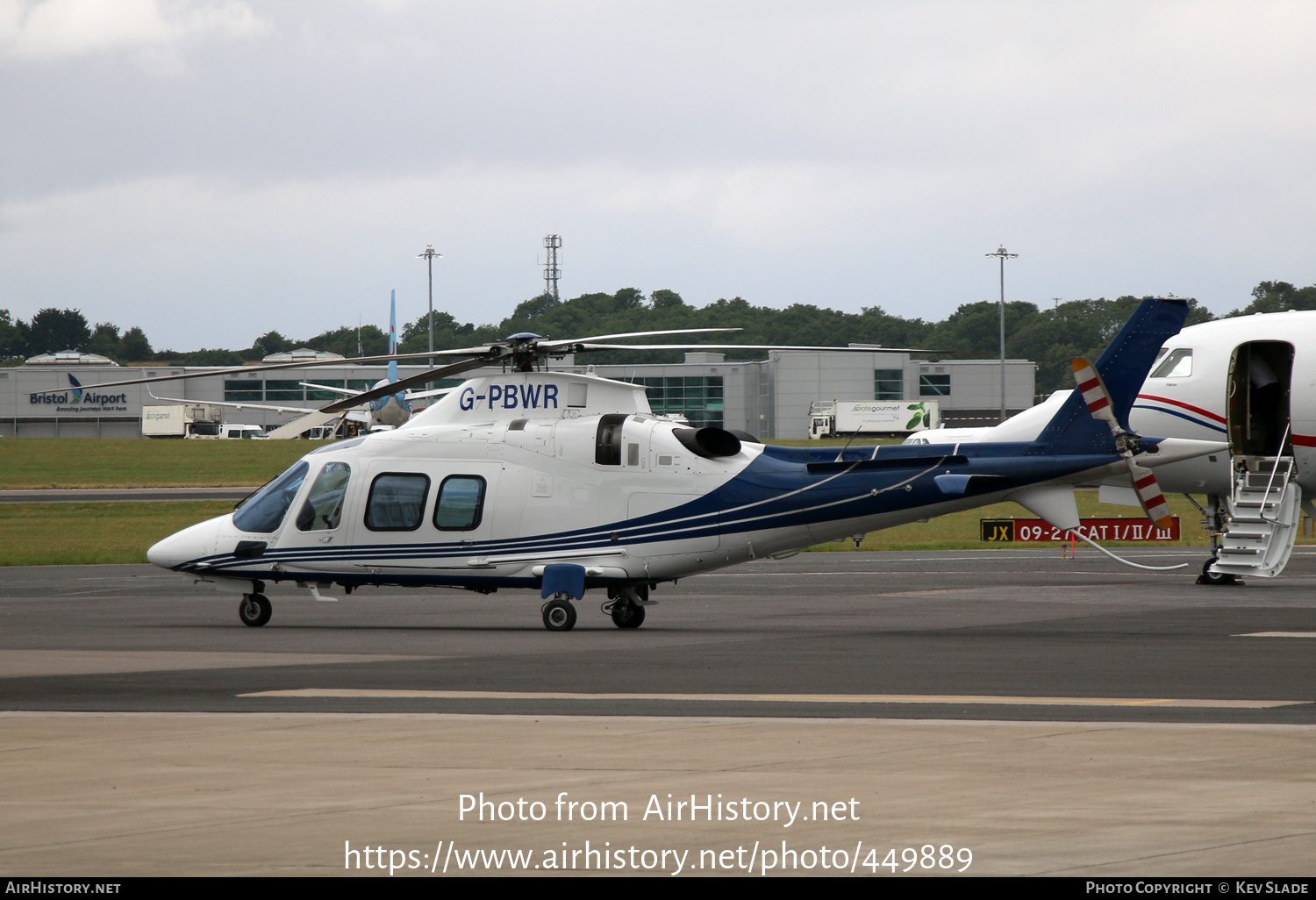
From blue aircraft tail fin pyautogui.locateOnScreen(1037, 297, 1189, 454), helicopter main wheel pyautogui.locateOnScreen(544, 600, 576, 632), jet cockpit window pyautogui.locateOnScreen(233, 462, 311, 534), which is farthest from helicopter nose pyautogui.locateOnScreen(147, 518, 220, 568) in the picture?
blue aircraft tail fin pyautogui.locateOnScreen(1037, 297, 1189, 454)

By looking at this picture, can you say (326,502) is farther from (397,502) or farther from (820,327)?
(820,327)

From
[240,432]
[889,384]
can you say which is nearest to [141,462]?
[240,432]

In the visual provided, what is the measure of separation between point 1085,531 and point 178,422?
12296cm

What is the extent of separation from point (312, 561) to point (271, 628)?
1116 mm

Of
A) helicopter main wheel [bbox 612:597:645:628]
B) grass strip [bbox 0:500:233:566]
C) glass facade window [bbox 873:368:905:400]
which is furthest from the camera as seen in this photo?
glass facade window [bbox 873:368:905:400]

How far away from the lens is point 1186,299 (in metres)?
20.4

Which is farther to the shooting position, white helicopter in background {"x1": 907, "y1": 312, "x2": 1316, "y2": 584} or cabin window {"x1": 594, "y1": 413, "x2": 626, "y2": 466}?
white helicopter in background {"x1": 907, "y1": 312, "x2": 1316, "y2": 584}

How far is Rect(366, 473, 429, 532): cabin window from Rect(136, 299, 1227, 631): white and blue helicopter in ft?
0.08

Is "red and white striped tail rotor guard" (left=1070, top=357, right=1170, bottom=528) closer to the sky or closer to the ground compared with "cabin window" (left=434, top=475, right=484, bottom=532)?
closer to the sky

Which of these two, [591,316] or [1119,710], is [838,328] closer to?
[591,316]

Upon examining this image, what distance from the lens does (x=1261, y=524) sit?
24.2m

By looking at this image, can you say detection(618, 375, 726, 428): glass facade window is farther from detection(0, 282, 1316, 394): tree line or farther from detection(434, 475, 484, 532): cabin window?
detection(434, 475, 484, 532): cabin window

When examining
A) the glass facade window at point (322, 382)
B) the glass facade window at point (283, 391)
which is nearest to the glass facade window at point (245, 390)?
the glass facade window at point (283, 391)

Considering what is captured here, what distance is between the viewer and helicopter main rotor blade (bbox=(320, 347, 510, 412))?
18.6 m
